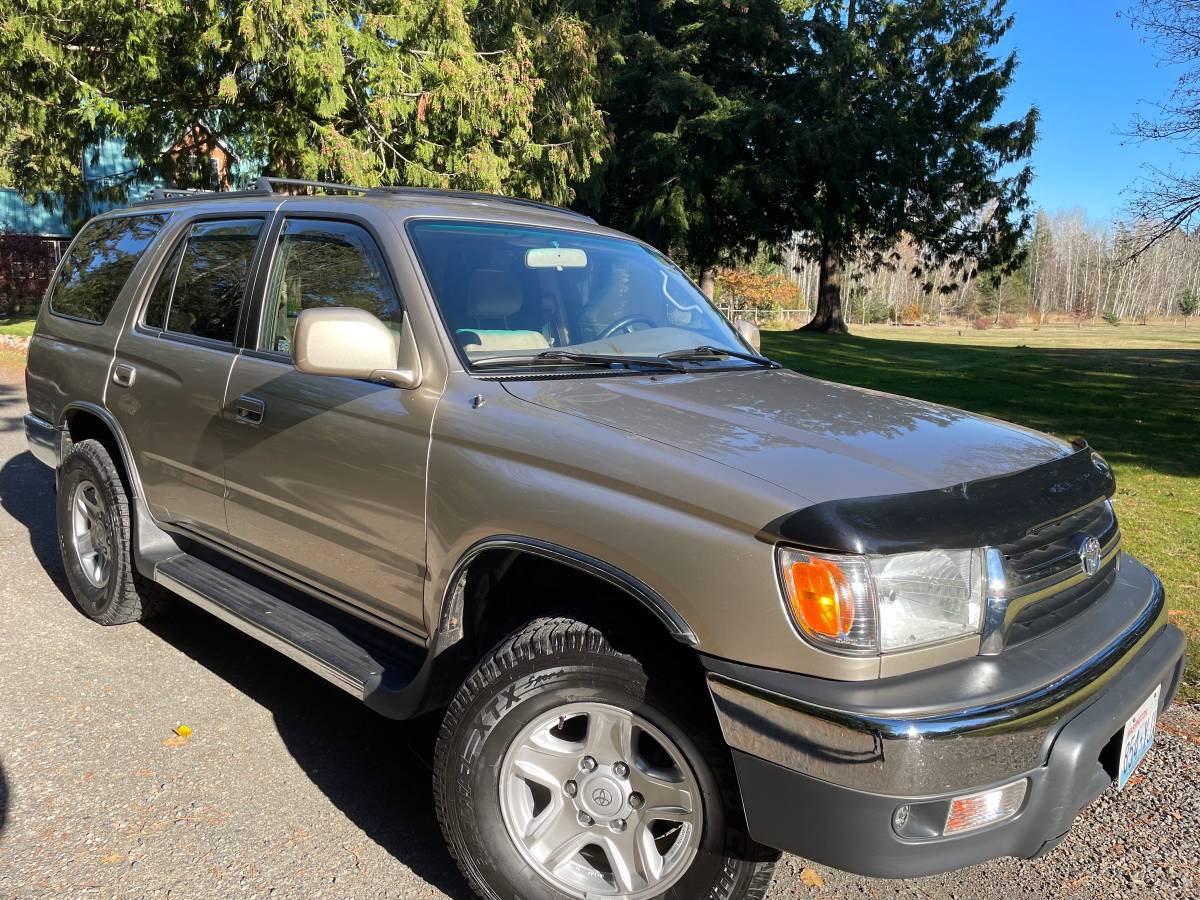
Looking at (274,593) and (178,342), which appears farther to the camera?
(178,342)

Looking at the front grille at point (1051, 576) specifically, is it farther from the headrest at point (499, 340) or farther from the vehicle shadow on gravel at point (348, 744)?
the vehicle shadow on gravel at point (348, 744)

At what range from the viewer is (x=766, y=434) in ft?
8.20

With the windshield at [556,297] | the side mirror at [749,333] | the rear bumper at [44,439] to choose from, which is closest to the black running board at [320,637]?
the windshield at [556,297]

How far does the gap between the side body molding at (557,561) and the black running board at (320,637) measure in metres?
0.18

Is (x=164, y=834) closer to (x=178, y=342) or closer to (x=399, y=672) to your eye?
(x=399, y=672)

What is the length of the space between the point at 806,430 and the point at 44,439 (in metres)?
4.26

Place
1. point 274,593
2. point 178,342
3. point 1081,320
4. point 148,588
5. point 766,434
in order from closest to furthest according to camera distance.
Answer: point 766,434 → point 274,593 → point 178,342 → point 148,588 → point 1081,320

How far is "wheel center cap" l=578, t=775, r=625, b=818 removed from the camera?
2.41m

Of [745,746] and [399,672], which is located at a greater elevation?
[745,746]

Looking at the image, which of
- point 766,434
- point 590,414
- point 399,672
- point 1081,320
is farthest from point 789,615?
point 1081,320

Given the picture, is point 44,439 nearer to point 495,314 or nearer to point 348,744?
point 348,744

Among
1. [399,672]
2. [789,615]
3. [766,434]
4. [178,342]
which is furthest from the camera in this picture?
[178,342]

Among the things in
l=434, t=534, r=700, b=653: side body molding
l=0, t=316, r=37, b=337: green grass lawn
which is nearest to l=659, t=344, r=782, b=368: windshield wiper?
l=434, t=534, r=700, b=653: side body molding

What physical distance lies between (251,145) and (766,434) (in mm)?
15833
